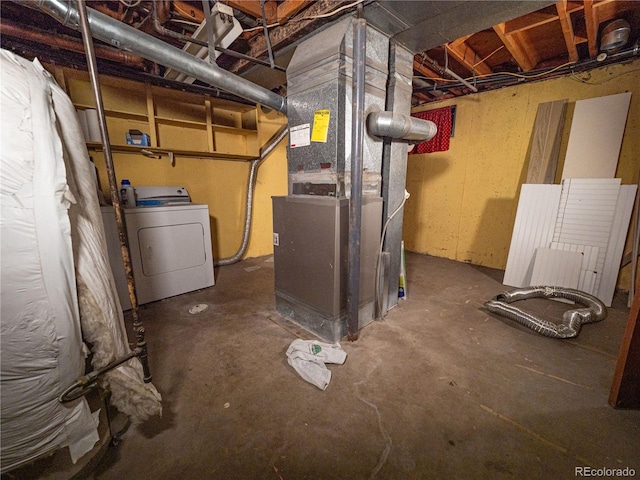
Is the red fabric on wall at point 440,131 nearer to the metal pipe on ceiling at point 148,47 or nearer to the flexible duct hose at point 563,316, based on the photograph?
the flexible duct hose at point 563,316

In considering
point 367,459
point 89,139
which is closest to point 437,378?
point 367,459

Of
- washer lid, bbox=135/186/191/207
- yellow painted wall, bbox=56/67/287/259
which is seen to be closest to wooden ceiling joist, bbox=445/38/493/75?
yellow painted wall, bbox=56/67/287/259

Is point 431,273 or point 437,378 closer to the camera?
point 437,378

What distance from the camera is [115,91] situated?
2.70m

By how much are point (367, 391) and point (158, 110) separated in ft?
11.5

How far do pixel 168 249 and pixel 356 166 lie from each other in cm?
199

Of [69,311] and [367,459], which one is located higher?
[69,311]

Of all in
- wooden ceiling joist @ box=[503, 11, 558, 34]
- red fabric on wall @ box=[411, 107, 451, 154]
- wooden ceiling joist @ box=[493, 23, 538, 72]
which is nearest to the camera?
wooden ceiling joist @ box=[503, 11, 558, 34]

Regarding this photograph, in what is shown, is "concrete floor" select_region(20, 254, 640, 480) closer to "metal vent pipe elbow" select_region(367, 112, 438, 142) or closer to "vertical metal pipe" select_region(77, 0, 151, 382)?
"vertical metal pipe" select_region(77, 0, 151, 382)

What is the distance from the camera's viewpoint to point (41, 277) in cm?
77

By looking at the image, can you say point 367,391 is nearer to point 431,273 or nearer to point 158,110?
point 431,273

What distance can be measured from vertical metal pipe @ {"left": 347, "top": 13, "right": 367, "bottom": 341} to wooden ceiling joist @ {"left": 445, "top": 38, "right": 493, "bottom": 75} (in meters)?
1.40

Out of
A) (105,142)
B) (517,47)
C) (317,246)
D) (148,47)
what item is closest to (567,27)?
(517,47)

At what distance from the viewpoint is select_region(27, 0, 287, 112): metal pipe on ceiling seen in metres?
1.30
